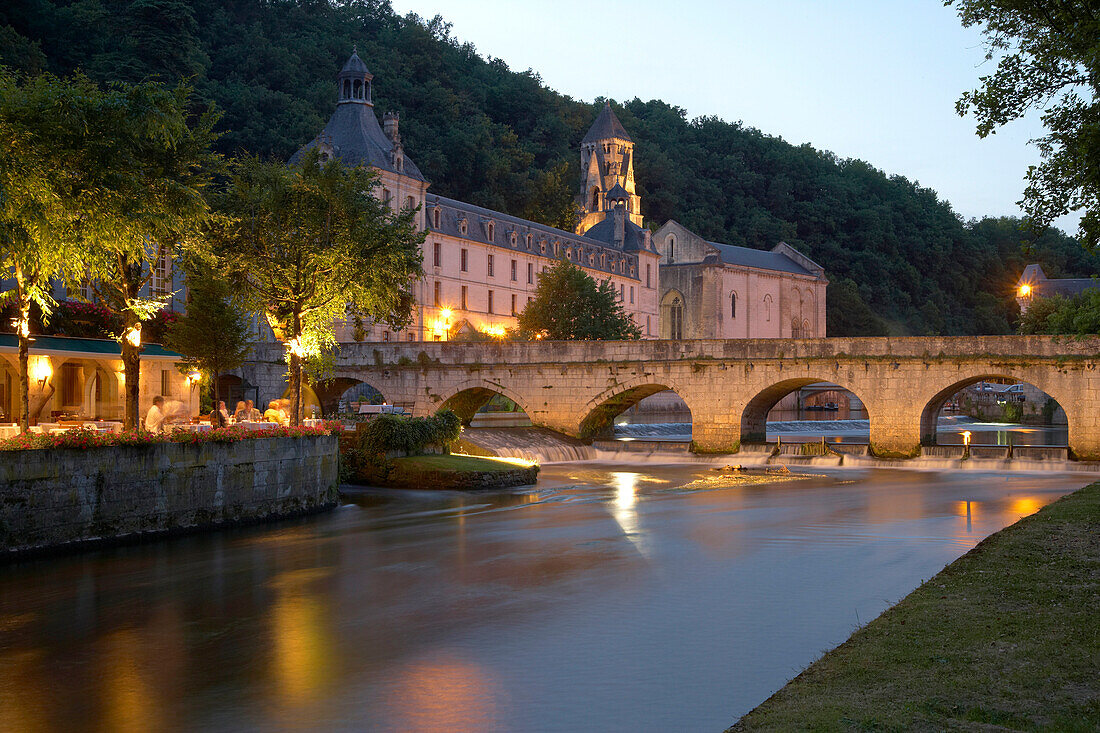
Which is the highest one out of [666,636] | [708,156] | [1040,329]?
[708,156]

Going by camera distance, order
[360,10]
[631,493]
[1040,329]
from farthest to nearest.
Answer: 1. [360,10]
2. [1040,329]
3. [631,493]

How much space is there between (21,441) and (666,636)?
10.5 meters

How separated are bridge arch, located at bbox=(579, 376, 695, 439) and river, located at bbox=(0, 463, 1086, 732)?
17.8 metres

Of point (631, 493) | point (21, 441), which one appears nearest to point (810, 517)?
point (631, 493)

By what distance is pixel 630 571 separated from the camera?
17.0 meters

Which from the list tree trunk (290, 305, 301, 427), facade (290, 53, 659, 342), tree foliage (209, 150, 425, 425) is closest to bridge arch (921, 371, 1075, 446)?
tree foliage (209, 150, 425, 425)

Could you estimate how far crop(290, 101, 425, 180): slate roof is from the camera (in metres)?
60.1

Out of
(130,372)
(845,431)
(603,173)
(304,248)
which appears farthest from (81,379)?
(603,173)

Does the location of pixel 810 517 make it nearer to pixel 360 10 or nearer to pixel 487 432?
pixel 487 432

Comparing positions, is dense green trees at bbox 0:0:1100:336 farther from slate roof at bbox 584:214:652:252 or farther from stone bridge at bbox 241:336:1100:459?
stone bridge at bbox 241:336:1100:459

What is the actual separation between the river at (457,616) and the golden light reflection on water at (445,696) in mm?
32

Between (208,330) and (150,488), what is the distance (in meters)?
11.6

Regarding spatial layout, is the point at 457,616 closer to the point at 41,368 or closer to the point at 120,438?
the point at 120,438

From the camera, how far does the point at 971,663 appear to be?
8367 mm
